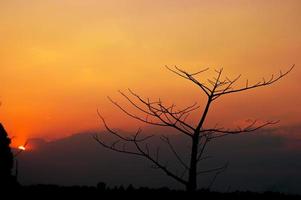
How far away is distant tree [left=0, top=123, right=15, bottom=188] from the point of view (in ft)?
41.2

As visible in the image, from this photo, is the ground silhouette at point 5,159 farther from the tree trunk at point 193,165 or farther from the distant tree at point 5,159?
the tree trunk at point 193,165

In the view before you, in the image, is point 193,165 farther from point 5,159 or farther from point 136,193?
point 5,159

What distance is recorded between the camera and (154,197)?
6605 millimetres

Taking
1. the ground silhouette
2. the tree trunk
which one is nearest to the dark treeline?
the tree trunk

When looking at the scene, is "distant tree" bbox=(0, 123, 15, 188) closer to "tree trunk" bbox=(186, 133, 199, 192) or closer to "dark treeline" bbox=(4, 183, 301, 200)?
"dark treeline" bbox=(4, 183, 301, 200)

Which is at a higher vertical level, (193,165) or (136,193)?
(193,165)

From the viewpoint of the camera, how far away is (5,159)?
532 inches

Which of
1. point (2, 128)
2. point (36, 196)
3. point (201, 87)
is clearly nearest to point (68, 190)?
point (36, 196)

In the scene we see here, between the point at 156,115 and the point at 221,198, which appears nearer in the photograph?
the point at 221,198

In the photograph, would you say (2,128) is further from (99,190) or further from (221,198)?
(221,198)

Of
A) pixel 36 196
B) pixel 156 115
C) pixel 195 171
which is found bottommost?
pixel 36 196

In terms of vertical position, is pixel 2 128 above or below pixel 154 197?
above

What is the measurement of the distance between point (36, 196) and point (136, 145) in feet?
6.57

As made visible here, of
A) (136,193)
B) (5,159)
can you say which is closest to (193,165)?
(136,193)
